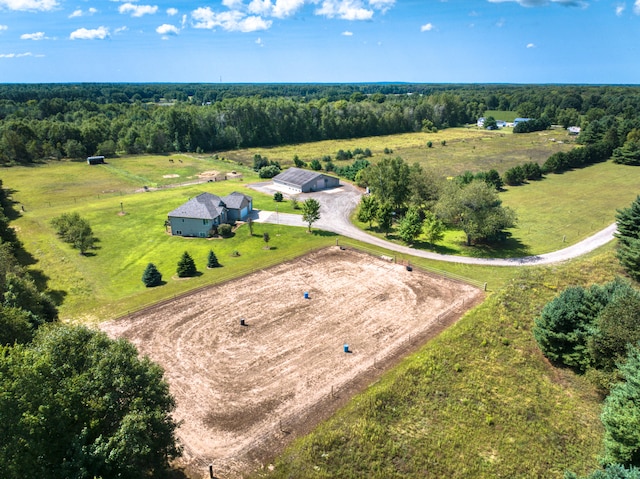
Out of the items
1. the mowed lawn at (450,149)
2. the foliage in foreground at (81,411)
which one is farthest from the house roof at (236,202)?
the mowed lawn at (450,149)

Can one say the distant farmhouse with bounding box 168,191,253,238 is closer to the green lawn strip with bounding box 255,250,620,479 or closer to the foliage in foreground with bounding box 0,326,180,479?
A: the green lawn strip with bounding box 255,250,620,479

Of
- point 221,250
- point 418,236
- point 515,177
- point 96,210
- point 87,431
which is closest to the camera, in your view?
point 87,431

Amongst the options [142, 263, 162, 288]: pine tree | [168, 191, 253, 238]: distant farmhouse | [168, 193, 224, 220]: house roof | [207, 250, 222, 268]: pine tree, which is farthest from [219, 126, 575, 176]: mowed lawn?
[142, 263, 162, 288]: pine tree

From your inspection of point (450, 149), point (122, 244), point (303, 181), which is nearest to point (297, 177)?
point (303, 181)

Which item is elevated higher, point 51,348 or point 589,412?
point 51,348

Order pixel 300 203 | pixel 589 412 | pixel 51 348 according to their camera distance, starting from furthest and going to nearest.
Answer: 1. pixel 300 203
2. pixel 589 412
3. pixel 51 348

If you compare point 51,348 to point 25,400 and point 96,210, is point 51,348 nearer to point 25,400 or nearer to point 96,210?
point 25,400

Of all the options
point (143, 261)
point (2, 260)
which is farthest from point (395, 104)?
point (2, 260)

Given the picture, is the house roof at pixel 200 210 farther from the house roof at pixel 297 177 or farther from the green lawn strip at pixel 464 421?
the green lawn strip at pixel 464 421
